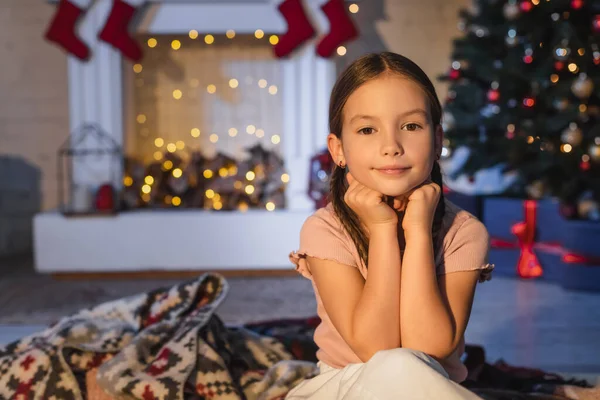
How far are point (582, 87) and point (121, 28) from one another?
7.12 feet

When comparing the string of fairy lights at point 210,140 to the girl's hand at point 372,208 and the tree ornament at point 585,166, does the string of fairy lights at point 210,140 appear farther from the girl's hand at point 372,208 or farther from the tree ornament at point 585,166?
the girl's hand at point 372,208

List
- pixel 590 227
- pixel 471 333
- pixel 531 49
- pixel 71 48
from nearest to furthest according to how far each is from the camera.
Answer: pixel 471 333, pixel 590 227, pixel 531 49, pixel 71 48

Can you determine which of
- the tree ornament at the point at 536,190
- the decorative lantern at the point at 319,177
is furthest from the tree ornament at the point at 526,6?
the decorative lantern at the point at 319,177

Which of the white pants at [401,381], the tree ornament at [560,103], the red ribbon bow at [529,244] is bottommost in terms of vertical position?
the red ribbon bow at [529,244]

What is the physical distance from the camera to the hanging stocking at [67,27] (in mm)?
3555

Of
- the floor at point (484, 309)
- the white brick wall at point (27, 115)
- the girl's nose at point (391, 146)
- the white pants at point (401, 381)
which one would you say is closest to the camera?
the white pants at point (401, 381)

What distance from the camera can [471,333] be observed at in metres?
2.46

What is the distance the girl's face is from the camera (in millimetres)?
1041

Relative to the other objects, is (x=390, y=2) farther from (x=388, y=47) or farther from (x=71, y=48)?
(x=71, y=48)

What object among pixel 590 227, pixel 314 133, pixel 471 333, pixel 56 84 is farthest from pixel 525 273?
pixel 56 84

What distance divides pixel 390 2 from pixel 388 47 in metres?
0.25

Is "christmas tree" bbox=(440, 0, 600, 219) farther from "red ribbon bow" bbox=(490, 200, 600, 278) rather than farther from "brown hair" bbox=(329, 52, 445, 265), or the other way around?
"brown hair" bbox=(329, 52, 445, 265)

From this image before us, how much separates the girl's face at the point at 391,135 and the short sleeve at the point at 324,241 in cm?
10

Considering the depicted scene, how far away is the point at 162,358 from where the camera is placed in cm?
154
